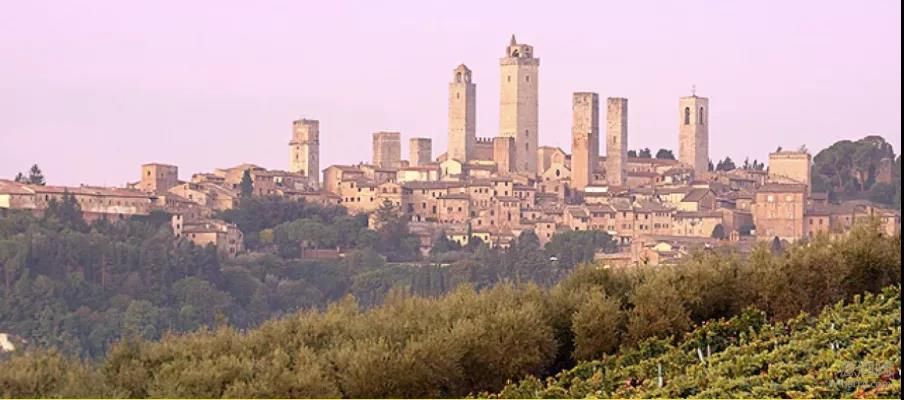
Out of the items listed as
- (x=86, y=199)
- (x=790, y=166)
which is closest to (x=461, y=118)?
(x=790, y=166)

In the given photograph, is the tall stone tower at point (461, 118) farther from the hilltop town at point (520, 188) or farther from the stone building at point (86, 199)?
the stone building at point (86, 199)

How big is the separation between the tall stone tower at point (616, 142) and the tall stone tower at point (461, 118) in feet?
13.8

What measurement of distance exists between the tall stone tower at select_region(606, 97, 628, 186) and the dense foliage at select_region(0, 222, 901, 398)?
143ft

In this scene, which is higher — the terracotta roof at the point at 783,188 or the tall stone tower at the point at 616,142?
the tall stone tower at the point at 616,142

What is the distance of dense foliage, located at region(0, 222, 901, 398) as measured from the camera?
835 cm

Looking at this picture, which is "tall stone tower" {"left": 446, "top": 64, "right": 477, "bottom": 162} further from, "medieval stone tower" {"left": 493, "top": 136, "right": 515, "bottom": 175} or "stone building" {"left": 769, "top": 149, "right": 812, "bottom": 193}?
"stone building" {"left": 769, "top": 149, "right": 812, "bottom": 193}

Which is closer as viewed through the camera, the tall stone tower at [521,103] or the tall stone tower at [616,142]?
the tall stone tower at [616,142]

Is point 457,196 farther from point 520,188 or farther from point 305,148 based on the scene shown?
point 305,148

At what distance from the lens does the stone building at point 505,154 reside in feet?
182

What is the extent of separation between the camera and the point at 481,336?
9148 mm

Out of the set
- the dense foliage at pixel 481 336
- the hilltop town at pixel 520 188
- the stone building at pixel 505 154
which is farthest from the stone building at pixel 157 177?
the dense foliage at pixel 481 336

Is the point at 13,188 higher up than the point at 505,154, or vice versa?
the point at 505,154

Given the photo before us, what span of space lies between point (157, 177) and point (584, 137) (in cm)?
1188

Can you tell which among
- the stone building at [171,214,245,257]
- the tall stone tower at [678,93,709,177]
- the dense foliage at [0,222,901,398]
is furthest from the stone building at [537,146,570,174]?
the dense foliage at [0,222,901,398]
